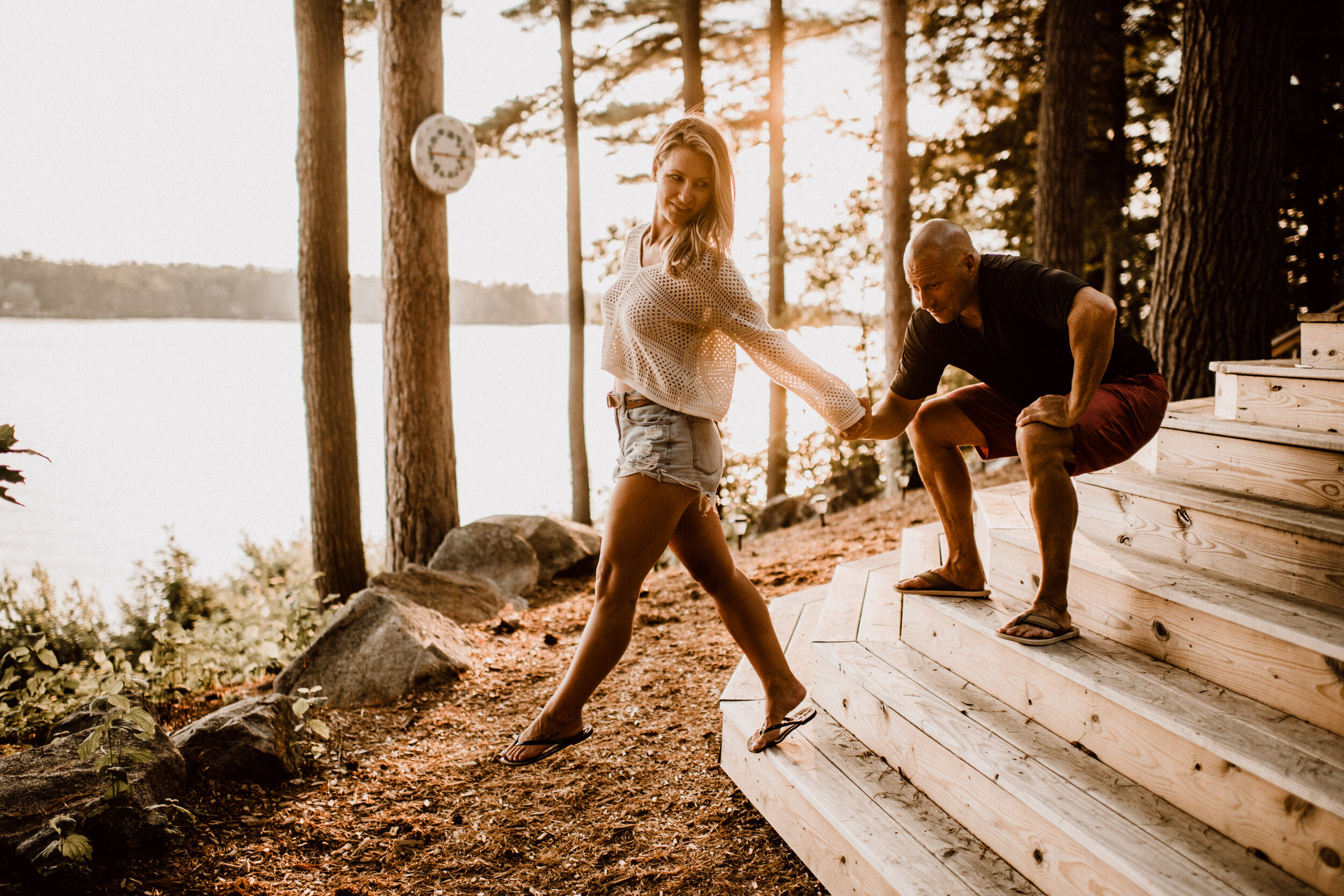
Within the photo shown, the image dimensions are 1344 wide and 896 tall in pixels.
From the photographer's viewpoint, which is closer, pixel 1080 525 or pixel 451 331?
pixel 1080 525

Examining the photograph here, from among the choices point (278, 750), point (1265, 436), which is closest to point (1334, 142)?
point (1265, 436)

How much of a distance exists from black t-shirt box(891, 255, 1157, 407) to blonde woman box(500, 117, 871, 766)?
704mm

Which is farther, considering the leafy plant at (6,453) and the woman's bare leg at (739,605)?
the woman's bare leg at (739,605)

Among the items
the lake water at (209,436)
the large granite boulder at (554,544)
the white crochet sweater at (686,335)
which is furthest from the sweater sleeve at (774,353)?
the lake water at (209,436)

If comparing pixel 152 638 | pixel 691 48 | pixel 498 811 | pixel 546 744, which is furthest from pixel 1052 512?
pixel 691 48

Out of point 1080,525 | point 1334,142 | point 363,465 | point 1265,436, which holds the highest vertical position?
point 1334,142

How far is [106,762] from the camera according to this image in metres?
2.30

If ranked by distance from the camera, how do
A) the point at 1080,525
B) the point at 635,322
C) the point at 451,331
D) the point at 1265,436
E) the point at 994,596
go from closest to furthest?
the point at 635,322
the point at 1265,436
the point at 994,596
the point at 1080,525
the point at 451,331

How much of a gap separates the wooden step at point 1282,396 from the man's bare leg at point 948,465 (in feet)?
3.29

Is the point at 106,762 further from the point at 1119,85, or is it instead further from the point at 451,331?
the point at 1119,85

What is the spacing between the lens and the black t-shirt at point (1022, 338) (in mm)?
2535

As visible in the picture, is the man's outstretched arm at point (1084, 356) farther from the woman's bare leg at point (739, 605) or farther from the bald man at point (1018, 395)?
the woman's bare leg at point (739, 605)

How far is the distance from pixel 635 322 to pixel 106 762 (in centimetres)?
203

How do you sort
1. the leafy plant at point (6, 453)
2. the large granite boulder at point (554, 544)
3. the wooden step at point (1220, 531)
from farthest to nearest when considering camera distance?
the large granite boulder at point (554, 544)
the wooden step at point (1220, 531)
the leafy plant at point (6, 453)
